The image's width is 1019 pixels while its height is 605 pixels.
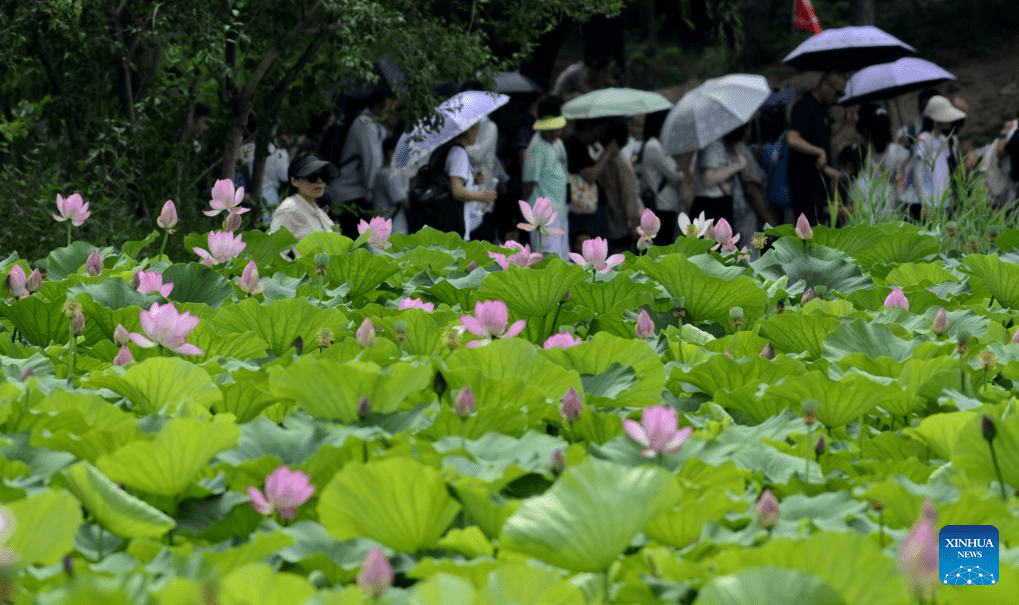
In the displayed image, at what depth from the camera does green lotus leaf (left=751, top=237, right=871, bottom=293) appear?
14.2 ft

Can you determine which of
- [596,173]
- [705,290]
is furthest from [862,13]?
[705,290]

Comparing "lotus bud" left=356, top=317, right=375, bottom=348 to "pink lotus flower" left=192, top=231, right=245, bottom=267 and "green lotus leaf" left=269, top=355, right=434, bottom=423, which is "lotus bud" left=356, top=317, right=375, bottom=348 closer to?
"green lotus leaf" left=269, top=355, right=434, bottom=423

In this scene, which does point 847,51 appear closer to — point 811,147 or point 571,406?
point 811,147

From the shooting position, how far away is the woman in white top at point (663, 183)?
1252 centimetres

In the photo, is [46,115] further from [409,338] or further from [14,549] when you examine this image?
[14,549]

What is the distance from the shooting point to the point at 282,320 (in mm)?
3273

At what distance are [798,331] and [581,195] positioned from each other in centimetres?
847

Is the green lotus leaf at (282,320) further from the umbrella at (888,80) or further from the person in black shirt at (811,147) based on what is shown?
the umbrella at (888,80)

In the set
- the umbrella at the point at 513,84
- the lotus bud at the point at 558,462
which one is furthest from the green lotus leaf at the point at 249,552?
the umbrella at the point at 513,84

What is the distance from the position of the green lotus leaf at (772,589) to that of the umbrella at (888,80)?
42.6 feet

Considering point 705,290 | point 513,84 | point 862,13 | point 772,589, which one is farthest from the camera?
point 862,13

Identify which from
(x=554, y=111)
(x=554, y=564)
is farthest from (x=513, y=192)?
(x=554, y=564)

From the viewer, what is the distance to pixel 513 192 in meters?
11.8

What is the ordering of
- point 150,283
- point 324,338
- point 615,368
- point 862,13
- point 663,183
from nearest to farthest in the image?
point 615,368 → point 324,338 → point 150,283 → point 663,183 → point 862,13
